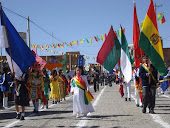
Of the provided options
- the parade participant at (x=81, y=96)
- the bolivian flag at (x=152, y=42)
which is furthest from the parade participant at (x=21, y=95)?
the bolivian flag at (x=152, y=42)

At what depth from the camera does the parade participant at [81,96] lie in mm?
10430

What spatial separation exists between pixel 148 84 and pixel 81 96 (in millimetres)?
2400

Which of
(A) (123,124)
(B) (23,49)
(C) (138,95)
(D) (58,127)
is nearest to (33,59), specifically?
(B) (23,49)

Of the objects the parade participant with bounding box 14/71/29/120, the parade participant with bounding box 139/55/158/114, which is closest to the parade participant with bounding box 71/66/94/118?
the parade participant with bounding box 14/71/29/120

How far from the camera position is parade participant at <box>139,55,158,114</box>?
1085 cm

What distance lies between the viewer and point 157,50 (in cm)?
Answer: 1091

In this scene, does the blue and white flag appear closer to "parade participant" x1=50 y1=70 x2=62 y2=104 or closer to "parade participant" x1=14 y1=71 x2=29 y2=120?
"parade participant" x1=14 y1=71 x2=29 y2=120

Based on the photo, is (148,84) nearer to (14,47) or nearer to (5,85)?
(14,47)

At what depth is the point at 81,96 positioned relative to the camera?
35.0ft

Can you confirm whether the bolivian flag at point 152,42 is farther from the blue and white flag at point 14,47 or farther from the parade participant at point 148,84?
the blue and white flag at point 14,47

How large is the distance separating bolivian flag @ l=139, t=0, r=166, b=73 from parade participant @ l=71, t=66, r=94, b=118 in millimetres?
2395

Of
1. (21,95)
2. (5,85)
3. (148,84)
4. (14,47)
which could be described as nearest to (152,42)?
(148,84)

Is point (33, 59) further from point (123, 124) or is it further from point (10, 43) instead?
point (123, 124)

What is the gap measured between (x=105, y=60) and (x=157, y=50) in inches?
155
